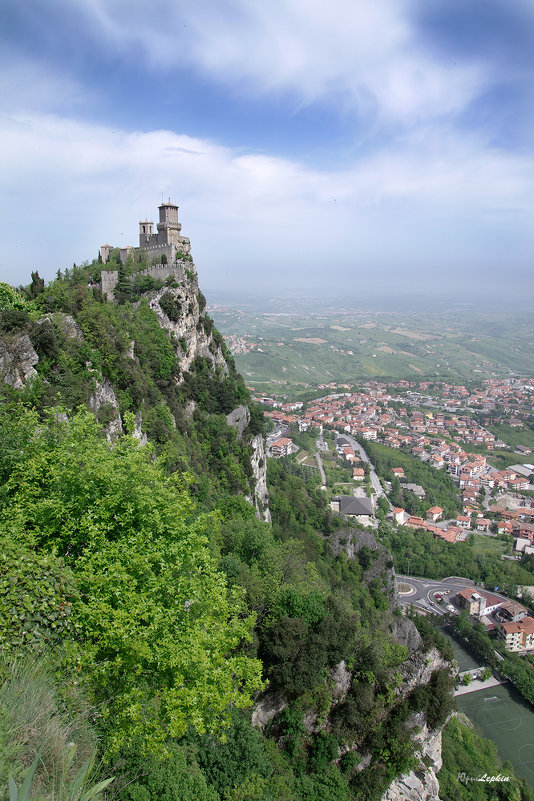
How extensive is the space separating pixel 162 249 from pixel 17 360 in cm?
1770

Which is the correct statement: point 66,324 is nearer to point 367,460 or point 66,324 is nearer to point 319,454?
point 319,454

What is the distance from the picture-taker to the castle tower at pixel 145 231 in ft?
99.4

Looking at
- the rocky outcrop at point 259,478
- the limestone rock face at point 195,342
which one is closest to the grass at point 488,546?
the rocky outcrop at point 259,478

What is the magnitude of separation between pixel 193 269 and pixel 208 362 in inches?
236

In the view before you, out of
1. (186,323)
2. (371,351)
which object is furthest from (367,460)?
(371,351)

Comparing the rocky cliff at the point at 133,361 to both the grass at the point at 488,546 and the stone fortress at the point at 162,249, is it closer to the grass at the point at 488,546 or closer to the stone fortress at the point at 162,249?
the stone fortress at the point at 162,249

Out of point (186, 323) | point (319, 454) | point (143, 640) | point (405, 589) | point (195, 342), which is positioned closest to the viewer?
point (143, 640)

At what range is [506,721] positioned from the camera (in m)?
24.9

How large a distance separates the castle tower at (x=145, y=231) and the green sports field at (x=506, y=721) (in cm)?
Answer: 3187

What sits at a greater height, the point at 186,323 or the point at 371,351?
the point at 186,323

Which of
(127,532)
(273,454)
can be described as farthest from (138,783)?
(273,454)

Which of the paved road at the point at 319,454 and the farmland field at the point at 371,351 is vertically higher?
the farmland field at the point at 371,351

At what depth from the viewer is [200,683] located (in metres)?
6.65

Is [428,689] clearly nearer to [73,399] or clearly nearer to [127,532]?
[127,532]
